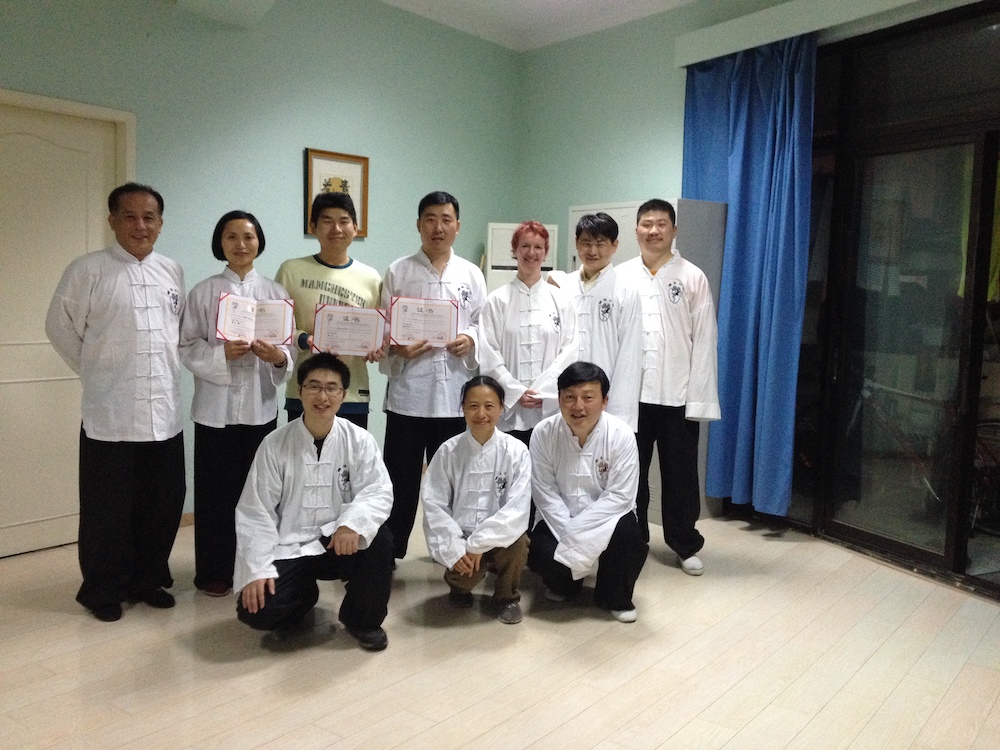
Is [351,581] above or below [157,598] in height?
above

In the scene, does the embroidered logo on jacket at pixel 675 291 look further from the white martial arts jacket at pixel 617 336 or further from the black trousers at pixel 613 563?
the black trousers at pixel 613 563

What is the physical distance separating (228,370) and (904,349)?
3.00 m

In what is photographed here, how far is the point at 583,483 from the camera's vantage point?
2.95m

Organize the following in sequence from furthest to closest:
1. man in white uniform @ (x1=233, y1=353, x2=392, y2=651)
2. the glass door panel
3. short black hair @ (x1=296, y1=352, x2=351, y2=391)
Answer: the glass door panel → short black hair @ (x1=296, y1=352, x2=351, y2=391) → man in white uniform @ (x1=233, y1=353, x2=392, y2=651)

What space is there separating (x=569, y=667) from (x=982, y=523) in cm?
228

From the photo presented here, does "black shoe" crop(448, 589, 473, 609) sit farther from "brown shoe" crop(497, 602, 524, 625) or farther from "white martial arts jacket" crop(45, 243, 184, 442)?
"white martial arts jacket" crop(45, 243, 184, 442)

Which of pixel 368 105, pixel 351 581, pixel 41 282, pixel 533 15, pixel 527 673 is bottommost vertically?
pixel 527 673

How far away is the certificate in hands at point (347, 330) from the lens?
114 inches

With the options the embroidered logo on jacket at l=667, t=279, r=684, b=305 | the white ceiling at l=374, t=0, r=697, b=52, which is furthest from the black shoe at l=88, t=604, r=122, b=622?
the white ceiling at l=374, t=0, r=697, b=52

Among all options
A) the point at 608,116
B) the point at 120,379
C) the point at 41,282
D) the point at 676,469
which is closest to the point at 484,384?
the point at 676,469

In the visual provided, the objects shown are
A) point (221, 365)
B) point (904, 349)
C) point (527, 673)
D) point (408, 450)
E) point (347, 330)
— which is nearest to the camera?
point (527, 673)

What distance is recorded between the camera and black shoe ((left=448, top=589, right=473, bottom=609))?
2.95 meters

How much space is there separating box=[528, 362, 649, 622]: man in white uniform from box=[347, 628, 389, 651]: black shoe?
65 cm

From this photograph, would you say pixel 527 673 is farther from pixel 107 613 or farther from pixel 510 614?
pixel 107 613
